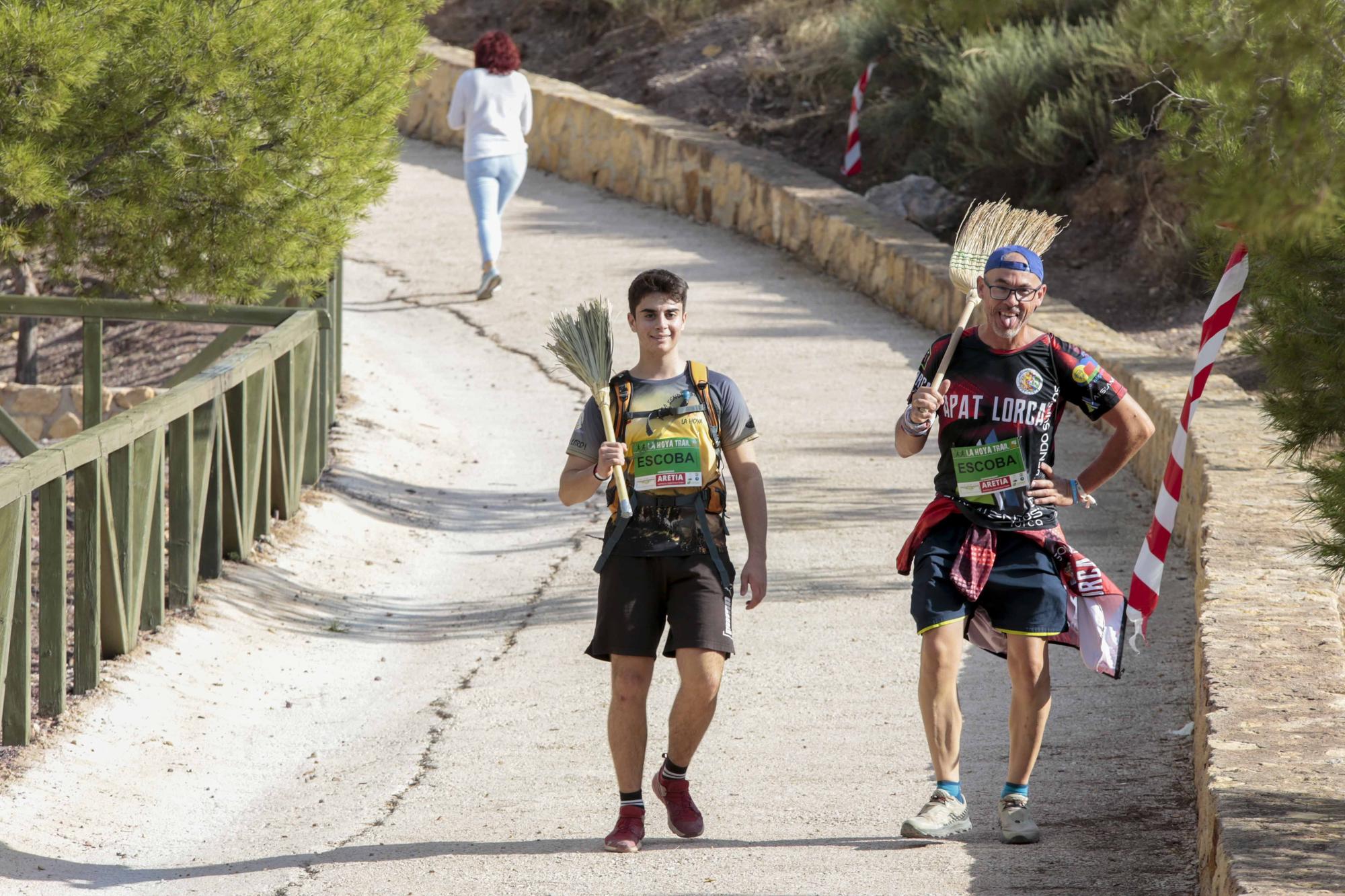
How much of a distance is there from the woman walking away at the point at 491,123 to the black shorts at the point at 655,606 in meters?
8.08

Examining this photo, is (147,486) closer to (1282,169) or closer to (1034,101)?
(1282,169)

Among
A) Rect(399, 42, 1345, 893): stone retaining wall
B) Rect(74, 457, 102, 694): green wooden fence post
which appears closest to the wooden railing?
Rect(74, 457, 102, 694): green wooden fence post

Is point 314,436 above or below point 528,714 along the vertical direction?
above

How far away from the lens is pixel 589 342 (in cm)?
468

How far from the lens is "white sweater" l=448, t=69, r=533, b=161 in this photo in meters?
12.1

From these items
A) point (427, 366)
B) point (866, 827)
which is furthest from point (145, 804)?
point (427, 366)

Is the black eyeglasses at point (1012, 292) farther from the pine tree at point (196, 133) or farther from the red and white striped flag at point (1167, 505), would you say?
the pine tree at point (196, 133)

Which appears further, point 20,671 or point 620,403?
point 20,671

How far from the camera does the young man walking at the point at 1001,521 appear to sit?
4.38m

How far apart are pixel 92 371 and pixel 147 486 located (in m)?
3.10

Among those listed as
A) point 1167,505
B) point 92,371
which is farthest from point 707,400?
point 92,371

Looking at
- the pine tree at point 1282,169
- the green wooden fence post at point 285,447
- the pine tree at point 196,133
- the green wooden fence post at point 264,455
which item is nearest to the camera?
the pine tree at point 1282,169

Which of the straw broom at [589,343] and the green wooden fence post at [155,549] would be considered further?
the green wooden fence post at [155,549]

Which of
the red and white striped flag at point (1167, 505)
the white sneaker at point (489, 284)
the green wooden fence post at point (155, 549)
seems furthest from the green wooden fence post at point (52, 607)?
the white sneaker at point (489, 284)
